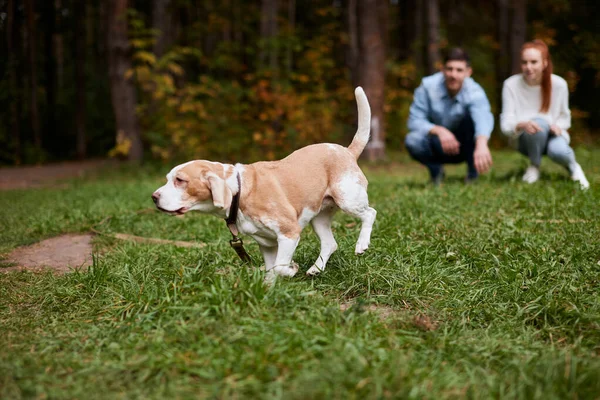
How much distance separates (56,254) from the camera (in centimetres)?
478

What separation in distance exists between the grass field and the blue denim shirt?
2056 mm

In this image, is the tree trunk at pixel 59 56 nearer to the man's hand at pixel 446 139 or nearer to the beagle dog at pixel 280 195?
the man's hand at pixel 446 139

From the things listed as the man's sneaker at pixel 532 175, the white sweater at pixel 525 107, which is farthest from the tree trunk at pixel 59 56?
the man's sneaker at pixel 532 175

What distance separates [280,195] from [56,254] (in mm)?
2452

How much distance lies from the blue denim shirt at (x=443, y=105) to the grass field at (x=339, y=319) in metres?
2.06

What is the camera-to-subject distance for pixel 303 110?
12.1 metres

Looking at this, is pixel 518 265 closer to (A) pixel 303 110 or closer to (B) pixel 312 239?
(B) pixel 312 239

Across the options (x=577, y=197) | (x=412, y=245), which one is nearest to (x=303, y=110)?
(x=577, y=197)

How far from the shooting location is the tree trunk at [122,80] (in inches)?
441

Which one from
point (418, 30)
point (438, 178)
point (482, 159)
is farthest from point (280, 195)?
point (418, 30)

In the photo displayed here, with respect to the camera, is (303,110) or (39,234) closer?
(39,234)

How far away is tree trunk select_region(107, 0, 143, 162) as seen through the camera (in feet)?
36.8

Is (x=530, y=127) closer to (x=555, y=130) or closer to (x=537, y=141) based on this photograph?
(x=537, y=141)

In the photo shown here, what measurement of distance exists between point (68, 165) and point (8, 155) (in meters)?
1.69
